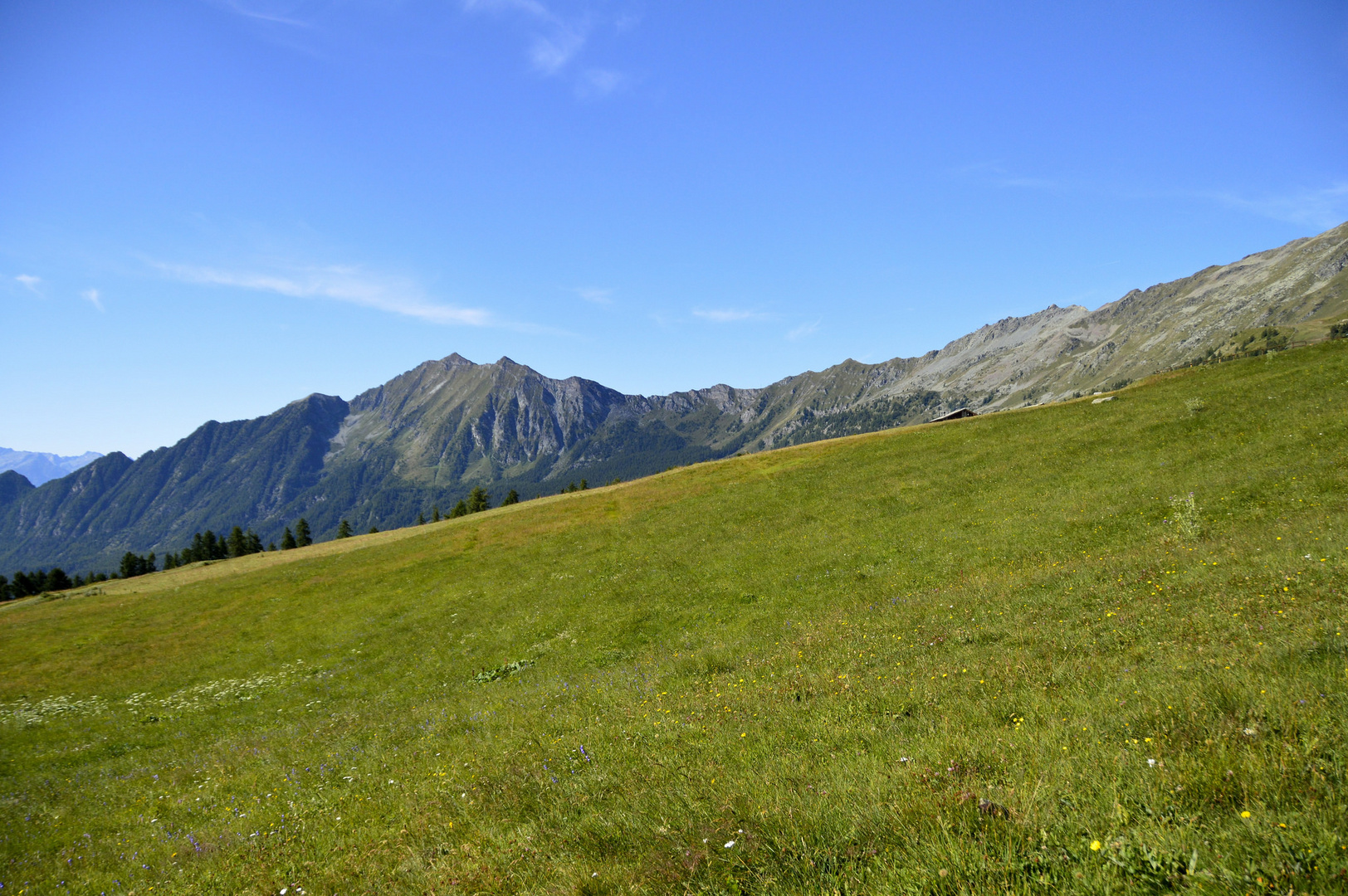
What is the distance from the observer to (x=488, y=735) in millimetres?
12891

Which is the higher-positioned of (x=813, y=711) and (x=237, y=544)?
(x=237, y=544)

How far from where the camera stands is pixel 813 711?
33.4ft

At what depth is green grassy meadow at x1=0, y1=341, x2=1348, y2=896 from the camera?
5.34m

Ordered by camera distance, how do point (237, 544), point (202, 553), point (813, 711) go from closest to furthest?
point (813, 711)
point (202, 553)
point (237, 544)

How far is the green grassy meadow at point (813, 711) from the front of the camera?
534 cm

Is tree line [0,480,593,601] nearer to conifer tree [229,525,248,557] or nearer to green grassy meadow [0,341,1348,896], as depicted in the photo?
conifer tree [229,525,248,557]

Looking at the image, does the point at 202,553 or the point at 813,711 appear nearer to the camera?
the point at 813,711

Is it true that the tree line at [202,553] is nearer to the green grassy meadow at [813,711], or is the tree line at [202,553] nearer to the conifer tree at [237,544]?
the conifer tree at [237,544]

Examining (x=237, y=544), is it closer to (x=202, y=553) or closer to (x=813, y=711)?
(x=202, y=553)

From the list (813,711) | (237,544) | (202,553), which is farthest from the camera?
(237,544)

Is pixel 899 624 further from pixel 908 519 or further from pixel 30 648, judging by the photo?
pixel 30 648

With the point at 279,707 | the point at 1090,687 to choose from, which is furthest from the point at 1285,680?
the point at 279,707

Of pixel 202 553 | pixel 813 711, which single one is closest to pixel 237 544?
pixel 202 553

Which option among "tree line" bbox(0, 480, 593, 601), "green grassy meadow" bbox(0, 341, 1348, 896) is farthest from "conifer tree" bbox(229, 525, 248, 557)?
"green grassy meadow" bbox(0, 341, 1348, 896)
